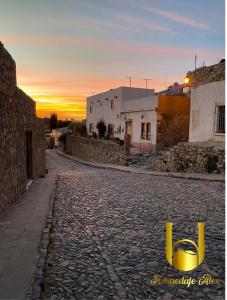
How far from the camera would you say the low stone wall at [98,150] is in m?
21.1

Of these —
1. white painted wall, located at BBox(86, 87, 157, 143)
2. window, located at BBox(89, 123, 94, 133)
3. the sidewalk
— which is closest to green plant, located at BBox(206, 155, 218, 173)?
the sidewalk

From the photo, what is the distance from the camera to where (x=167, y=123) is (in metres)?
23.6

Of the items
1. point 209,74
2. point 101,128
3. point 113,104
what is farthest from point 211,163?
point 101,128

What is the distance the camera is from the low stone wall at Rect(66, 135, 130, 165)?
21.1 m

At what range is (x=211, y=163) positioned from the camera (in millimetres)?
13680

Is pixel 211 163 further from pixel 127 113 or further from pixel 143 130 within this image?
pixel 127 113

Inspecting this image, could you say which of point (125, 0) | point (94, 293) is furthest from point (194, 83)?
point (94, 293)

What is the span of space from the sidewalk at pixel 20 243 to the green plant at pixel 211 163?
794 centimetres

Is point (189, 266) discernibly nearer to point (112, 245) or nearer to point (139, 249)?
point (139, 249)

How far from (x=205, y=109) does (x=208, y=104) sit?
32 centimetres

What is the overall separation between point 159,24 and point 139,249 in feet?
24.2

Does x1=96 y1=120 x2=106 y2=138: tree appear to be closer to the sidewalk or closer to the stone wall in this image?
the stone wall

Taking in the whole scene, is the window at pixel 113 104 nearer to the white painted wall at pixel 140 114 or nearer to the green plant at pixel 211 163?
the white painted wall at pixel 140 114

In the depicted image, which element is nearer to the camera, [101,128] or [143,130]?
[143,130]
